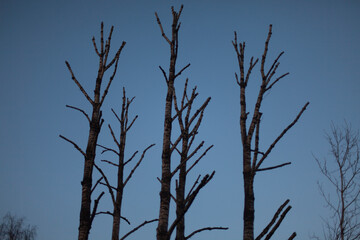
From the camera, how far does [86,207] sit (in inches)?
116

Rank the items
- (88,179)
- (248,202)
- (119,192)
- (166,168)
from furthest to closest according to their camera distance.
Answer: (119,192)
(248,202)
(166,168)
(88,179)

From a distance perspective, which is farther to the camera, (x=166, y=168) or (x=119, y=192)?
(x=119, y=192)

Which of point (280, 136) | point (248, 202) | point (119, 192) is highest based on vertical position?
point (280, 136)

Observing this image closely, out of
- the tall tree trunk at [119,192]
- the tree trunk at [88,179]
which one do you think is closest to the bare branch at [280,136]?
the tree trunk at [88,179]

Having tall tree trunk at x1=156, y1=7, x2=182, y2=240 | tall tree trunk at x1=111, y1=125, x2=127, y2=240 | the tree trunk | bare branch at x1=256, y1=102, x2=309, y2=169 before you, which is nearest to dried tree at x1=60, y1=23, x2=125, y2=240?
the tree trunk

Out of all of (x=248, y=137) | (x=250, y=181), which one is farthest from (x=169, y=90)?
(x=250, y=181)

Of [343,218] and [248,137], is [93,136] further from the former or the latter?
[343,218]

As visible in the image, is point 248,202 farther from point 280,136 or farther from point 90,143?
point 90,143

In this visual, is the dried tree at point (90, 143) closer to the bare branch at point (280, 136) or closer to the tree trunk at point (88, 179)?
the tree trunk at point (88, 179)

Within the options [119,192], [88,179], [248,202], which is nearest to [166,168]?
[88,179]

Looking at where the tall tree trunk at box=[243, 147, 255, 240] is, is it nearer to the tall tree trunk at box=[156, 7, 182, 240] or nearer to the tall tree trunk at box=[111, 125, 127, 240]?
the tall tree trunk at box=[156, 7, 182, 240]

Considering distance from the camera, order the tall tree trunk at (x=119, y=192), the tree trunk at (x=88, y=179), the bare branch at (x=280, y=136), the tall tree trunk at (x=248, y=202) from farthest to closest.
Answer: the tall tree trunk at (x=119, y=192), the tall tree trunk at (x=248, y=202), the bare branch at (x=280, y=136), the tree trunk at (x=88, y=179)

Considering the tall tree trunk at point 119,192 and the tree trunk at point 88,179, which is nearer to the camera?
the tree trunk at point 88,179

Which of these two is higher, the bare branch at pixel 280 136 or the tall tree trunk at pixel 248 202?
the bare branch at pixel 280 136
